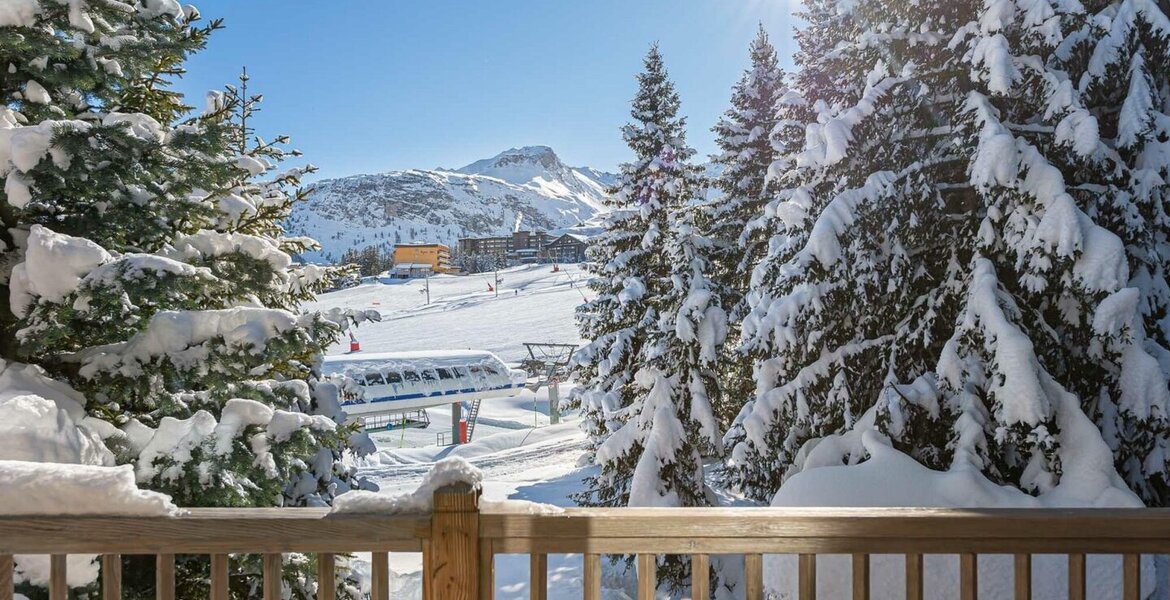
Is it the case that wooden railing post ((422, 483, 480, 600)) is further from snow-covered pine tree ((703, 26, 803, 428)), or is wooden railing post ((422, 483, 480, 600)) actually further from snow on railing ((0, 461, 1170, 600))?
snow-covered pine tree ((703, 26, 803, 428))

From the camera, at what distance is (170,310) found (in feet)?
13.1

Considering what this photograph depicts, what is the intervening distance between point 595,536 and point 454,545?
399 millimetres

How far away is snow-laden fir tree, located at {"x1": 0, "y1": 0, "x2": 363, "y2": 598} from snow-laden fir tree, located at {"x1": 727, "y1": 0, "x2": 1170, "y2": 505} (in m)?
4.67

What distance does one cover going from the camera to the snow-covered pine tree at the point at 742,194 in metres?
11.3

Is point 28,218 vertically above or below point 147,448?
above

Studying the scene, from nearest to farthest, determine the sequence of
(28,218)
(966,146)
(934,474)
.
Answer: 1. (28,218)
2. (934,474)
3. (966,146)

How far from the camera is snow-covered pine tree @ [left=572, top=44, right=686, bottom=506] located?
1188cm

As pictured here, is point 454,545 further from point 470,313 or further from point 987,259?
point 470,313

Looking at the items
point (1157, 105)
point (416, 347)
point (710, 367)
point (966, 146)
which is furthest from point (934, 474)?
point (416, 347)

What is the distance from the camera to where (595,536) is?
6.15ft

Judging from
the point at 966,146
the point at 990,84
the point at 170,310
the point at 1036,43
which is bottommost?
the point at 170,310

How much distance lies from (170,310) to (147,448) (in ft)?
2.69

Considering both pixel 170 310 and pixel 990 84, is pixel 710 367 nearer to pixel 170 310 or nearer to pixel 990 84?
pixel 990 84

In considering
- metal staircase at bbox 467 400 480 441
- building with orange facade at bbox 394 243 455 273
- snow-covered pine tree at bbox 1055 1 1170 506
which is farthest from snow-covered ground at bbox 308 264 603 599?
building with orange facade at bbox 394 243 455 273
